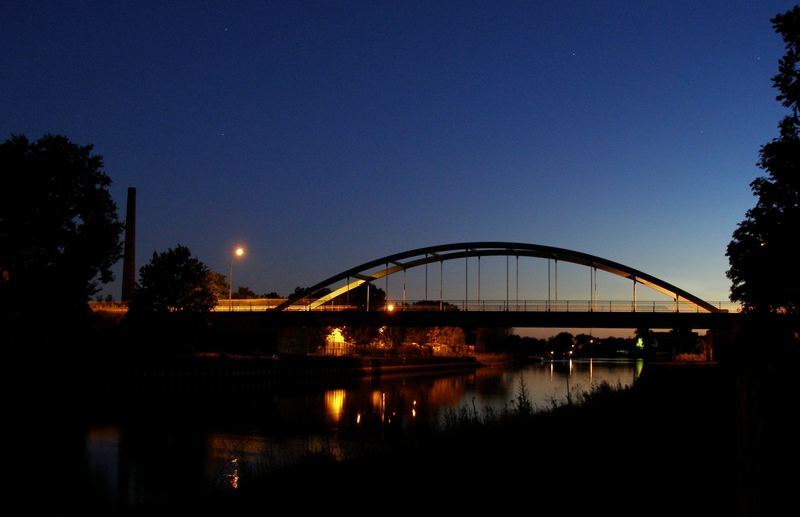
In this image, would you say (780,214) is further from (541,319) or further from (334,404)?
(541,319)

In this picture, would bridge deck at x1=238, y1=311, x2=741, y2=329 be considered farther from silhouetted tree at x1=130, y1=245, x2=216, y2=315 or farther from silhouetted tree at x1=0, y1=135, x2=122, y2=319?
silhouetted tree at x1=0, y1=135, x2=122, y2=319

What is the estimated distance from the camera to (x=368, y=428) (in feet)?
100

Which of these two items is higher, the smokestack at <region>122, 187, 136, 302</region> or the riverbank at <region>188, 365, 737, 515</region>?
the smokestack at <region>122, 187, 136, 302</region>

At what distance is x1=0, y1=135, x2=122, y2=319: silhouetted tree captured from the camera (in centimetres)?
3384

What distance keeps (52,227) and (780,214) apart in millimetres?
32190

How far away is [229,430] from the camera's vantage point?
28.3 metres

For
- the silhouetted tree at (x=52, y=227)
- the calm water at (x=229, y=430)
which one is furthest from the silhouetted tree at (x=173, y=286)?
the silhouetted tree at (x=52, y=227)

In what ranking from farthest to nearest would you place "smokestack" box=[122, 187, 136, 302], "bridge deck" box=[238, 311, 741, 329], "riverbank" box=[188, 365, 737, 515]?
"smokestack" box=[122, 187, 136, 302]
"bridge deck" box=[238, 311, 741, 329]
"riverbank" box=[188, 365, 737, 515]

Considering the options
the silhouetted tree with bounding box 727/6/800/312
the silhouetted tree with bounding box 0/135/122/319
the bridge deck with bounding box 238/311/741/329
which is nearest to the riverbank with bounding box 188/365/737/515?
the silhouetted tree with bounding box 727/6/800/312

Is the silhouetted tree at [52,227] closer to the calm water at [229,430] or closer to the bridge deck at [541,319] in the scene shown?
the calm water at [229,430]

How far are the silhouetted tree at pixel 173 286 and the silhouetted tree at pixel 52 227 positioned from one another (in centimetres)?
1130

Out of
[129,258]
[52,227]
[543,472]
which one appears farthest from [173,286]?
[543,472]

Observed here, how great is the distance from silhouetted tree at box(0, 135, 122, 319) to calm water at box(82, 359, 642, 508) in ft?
20.1

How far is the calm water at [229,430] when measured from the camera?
1788 centimetres
